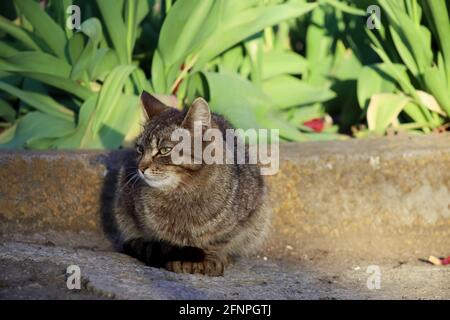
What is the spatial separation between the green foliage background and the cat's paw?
1.05 metres

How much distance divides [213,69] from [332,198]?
1.16 meters

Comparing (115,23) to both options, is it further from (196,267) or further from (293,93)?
(196,267)

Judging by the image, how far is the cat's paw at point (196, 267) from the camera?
351 centimetres

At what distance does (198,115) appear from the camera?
3523 mm

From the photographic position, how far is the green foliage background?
4.44 m

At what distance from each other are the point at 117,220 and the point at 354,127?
1.68 metres

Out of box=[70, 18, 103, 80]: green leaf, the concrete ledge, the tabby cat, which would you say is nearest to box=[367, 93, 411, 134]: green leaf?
the concrete ledge

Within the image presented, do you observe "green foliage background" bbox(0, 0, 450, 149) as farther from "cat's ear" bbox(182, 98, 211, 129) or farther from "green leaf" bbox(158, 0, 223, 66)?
"cat's ear" bbox(182, 98, 211, 129)

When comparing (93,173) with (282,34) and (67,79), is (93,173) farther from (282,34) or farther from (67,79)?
(282,34)

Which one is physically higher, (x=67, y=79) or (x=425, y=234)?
(x=67, y=79)

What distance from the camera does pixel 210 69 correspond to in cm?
492

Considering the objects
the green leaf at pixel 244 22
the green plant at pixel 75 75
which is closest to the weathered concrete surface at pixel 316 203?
the green plant at pixel 75 75
